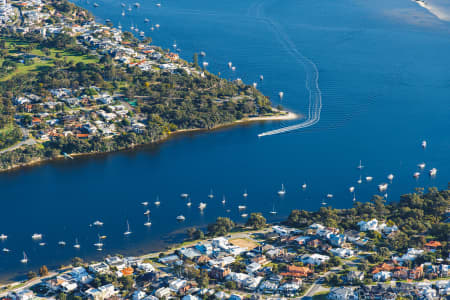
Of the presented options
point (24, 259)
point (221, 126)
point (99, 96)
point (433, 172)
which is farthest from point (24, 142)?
point (433, 172)

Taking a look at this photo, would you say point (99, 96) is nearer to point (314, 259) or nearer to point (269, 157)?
point (269, 157)

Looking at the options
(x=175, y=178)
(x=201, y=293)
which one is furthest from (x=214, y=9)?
(x=201, y=293)

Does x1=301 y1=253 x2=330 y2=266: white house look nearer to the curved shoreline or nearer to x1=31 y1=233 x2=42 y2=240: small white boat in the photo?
x1=31 y1=233 x2=42 y2=240: small white boat

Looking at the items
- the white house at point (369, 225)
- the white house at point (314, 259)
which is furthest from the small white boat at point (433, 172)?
the white house at point (314, 259)

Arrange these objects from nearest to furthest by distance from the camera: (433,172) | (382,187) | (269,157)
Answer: (382,187)
(433,172)
(269,157)

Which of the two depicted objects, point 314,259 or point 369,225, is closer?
point 314,259

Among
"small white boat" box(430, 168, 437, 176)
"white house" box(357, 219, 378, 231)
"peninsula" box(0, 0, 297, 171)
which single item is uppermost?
"peninsula" box(0, 0, 297, 171)

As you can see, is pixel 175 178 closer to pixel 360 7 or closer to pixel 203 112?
pixel 203 112

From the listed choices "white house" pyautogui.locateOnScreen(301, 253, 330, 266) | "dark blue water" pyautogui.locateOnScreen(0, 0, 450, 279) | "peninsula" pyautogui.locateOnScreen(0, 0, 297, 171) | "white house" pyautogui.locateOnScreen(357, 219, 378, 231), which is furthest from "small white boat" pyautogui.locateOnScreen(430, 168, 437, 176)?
"white house" pyautogui.locateOnScreen(301, 253, 330, 266)
